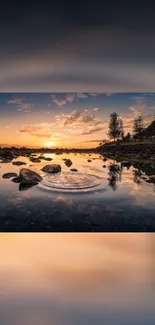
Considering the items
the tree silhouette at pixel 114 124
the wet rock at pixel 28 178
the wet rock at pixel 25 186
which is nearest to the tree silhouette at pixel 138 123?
the tree silhouette at pixel 114 124

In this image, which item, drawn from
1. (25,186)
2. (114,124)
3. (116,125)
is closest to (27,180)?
(25,186)

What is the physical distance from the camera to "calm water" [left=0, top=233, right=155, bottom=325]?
1195mm

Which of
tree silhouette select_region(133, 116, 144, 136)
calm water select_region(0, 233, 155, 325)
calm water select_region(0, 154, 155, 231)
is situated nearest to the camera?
calm water select_region(0, 233, 155, 325)

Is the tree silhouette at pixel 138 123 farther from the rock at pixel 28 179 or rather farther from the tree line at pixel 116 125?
the rock at pixel 28 179

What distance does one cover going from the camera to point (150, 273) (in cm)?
166

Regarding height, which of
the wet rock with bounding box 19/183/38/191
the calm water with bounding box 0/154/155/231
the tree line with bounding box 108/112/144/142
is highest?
the tree line with bounding box 108/112/144/142

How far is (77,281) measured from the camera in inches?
61.0

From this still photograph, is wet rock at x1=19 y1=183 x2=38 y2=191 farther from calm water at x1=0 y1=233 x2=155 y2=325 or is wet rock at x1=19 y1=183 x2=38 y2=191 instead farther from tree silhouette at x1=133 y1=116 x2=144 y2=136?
tree silhouette at x1=133 y1=116 x2=144 y2=136

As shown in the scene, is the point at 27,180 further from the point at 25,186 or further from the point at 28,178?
the point at 25,186

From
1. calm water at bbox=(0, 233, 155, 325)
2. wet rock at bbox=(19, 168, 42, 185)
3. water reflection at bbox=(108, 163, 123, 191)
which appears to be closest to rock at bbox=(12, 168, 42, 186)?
wet rock at bbox=(19, 168, 42, 185)
